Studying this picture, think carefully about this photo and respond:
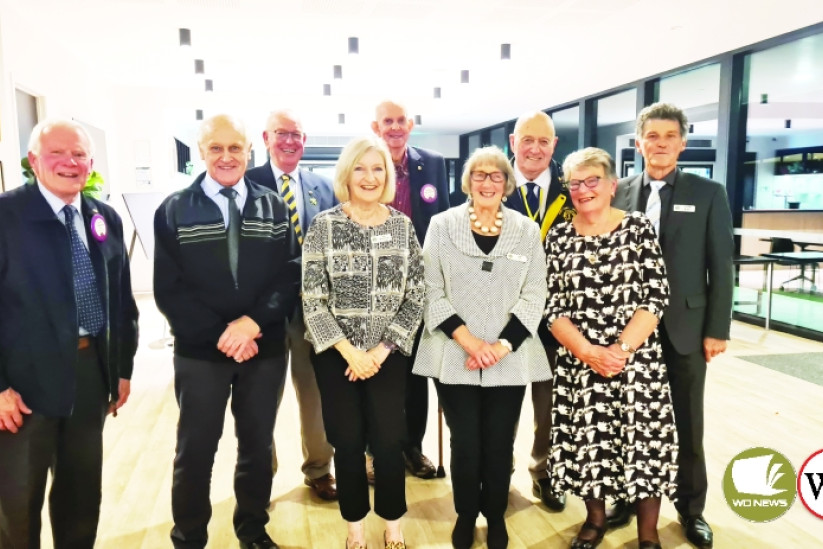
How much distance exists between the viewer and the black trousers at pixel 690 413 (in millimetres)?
2463

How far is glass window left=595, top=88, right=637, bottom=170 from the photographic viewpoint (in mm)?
9438

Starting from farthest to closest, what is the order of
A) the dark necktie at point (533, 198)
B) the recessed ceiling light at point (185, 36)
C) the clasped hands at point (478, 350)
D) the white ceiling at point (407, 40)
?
the recessed ceiling light at point (185, 36), the white ceiling at point (407, 40), the dark necktie at point (533, 198), the clasped hands at point (478, 350)

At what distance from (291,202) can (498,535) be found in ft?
5.39

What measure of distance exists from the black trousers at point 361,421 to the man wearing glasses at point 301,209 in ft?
1.49

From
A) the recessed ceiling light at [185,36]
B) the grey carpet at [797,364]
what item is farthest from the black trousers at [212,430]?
the recessed ceiling light at [185,36]

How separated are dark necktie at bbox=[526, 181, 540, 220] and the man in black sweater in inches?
45.3

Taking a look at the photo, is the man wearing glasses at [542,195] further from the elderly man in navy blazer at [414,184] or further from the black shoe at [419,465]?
the black shoe at [419,465]

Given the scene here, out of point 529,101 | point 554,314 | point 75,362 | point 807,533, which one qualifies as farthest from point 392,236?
point 529,101

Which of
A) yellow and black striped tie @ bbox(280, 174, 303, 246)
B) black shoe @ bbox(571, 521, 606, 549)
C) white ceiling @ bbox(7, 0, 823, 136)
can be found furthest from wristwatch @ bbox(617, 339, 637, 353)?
white ceiling @ bbox(7, 0, 823, 136)

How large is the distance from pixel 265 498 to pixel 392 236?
3.76 feet

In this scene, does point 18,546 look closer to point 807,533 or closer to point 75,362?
point 75,362

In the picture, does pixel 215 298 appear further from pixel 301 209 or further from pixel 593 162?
pixel 593 162

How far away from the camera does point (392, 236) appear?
228 centimetres

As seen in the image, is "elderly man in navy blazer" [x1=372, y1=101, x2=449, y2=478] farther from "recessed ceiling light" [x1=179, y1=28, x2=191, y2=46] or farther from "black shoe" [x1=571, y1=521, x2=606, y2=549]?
"recessed ceiling light" [x1=179, y1=28, x2=191, y2=46]
